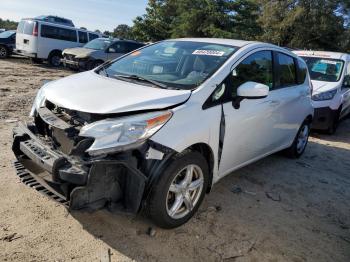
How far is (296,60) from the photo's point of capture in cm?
548

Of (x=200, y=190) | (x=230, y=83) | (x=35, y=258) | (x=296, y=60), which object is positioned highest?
(x=296, y=60)

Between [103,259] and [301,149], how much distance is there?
4.18m

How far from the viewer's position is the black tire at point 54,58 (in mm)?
16469

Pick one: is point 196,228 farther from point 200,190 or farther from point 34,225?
point 34,225

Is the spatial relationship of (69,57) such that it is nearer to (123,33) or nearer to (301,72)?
(301,72)

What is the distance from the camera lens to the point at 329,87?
7.77 m

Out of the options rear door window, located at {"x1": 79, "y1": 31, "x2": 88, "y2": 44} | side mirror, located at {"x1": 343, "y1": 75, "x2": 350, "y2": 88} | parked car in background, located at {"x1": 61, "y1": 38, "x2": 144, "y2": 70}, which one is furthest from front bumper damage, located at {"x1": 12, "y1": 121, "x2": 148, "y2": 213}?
rear door window, located at {"x1": 79, "y1": 31, "x2": 88, "y2": 44}

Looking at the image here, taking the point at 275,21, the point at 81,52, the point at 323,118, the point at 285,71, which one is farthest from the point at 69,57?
the point at 275,21

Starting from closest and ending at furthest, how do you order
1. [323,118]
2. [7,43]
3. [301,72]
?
[301,72], [323,118], [7,43]

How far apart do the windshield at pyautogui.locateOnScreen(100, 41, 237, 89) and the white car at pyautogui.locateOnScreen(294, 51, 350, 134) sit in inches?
169

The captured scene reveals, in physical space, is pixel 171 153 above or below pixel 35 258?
above

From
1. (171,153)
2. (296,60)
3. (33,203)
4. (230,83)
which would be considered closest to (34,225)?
(33,203)

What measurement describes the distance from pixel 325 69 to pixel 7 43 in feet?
48.9

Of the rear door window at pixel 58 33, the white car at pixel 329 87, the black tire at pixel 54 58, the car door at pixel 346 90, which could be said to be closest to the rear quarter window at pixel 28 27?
the rear door window at pixel 58 33
